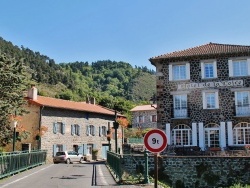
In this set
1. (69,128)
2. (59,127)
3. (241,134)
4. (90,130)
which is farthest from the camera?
(90,130)

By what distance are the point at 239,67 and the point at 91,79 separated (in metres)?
118

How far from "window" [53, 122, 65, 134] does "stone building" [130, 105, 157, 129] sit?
33.7 m

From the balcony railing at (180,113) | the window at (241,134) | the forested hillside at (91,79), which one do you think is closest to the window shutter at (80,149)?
the balcony railing at (180,113)

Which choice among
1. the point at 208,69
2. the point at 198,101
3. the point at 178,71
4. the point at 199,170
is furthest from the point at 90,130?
the point at 199,170

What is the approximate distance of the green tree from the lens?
91.0 ft

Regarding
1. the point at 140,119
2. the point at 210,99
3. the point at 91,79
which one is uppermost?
the point at 91,79

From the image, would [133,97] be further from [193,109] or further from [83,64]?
[193,109]

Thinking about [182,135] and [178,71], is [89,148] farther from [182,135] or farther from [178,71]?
[178,71]

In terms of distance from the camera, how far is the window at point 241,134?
90.4ft

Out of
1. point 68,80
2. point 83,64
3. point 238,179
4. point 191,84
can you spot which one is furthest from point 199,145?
point 83,64

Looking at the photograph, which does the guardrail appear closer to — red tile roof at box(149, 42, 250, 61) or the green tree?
the green tree

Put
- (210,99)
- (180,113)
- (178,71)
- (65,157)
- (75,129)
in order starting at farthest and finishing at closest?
1. (75,129)
2. (65,157)
3. (178,71)
4. (180,113)
5. (210,99)

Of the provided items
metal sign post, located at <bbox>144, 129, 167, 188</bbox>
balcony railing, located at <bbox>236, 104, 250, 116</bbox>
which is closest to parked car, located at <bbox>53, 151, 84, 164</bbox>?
balcony railing, located at <bbox>236, 104, 250, 116</bbox>

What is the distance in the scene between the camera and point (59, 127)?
3928 centimetres
